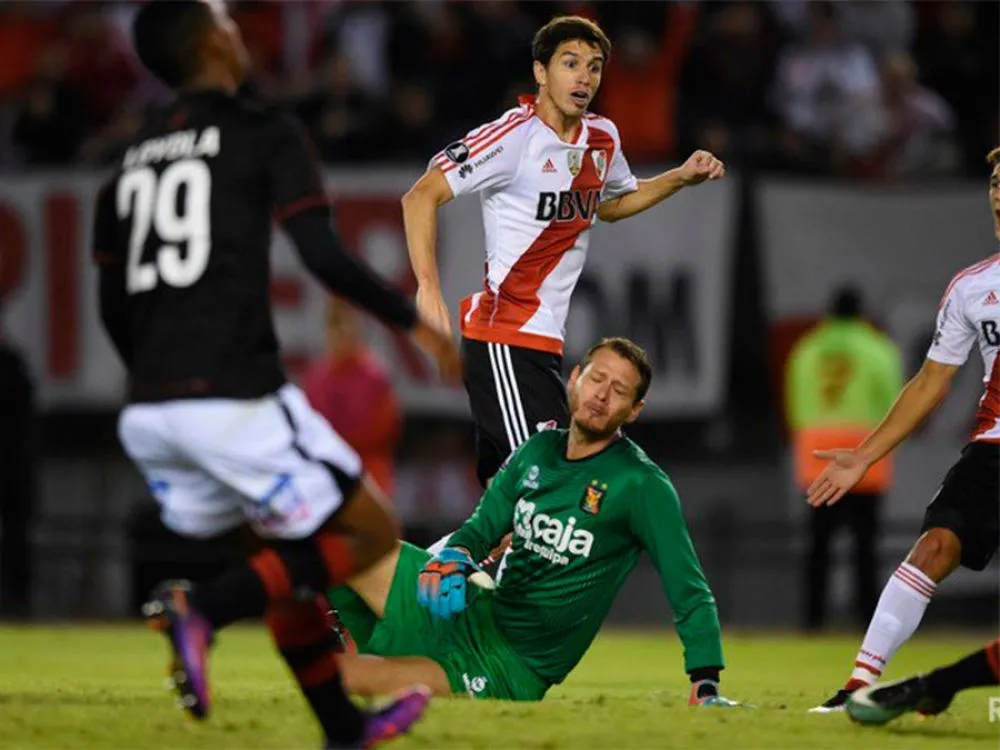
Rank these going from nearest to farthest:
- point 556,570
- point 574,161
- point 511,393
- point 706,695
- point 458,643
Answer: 1. point 706,695
2. point 556,570
3. point 458,643
4. point 511,393
5. point 574,161

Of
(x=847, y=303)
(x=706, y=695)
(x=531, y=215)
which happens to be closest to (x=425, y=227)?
(x=531, y=215)

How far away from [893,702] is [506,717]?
1246mm

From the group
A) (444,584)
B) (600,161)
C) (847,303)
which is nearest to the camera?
(444,584)

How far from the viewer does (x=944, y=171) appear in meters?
15.4

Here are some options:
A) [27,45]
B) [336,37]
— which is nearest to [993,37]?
[336,37]

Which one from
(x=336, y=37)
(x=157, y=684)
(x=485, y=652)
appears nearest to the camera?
(x=485, y=652)

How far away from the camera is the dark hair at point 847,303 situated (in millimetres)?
14328

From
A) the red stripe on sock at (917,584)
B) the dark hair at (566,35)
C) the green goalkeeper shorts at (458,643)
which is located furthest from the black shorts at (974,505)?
the dark hair at (566,35)

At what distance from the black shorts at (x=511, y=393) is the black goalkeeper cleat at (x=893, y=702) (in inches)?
79.7

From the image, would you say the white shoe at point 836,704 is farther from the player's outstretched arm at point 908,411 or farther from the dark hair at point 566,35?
the dark hair at point 566,35

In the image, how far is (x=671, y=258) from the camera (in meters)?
15.2

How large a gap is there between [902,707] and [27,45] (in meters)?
13.1

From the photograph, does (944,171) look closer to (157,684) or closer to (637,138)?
(637,138)

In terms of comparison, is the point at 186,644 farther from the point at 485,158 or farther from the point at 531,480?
the point at 485,158
